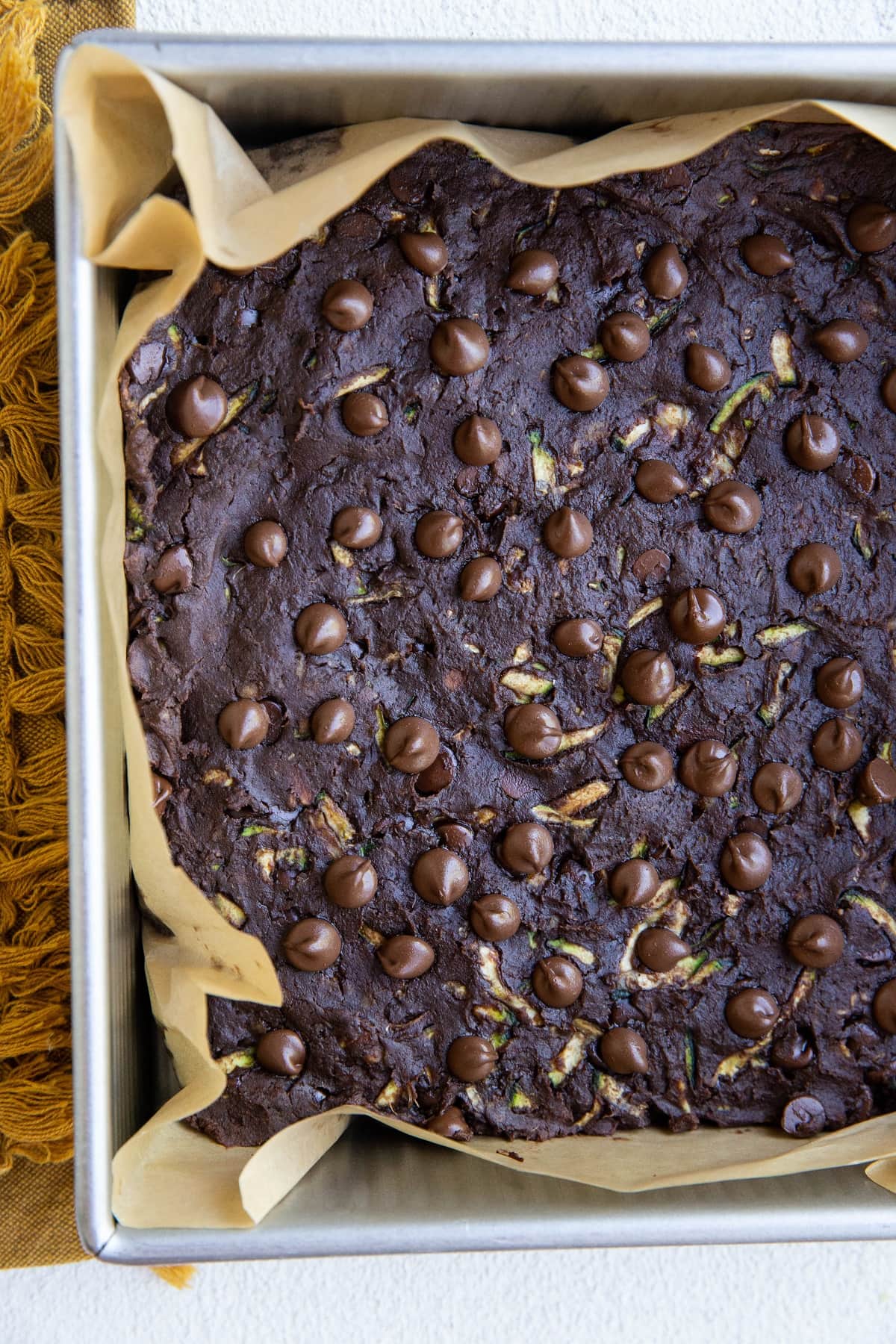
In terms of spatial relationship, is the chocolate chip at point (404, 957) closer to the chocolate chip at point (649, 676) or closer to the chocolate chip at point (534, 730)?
the chocolate chip at point (534, 730)

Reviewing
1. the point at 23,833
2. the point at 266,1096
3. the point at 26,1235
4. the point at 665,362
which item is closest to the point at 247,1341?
the point at 26,1235

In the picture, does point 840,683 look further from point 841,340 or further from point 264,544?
point 264,544

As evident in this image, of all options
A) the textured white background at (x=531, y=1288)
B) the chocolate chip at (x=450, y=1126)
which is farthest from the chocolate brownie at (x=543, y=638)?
the textured white background at (x=531, y=1288)

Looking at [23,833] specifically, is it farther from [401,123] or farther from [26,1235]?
[401,123]

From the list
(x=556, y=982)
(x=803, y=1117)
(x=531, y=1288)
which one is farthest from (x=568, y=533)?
(x=531, y=1288)

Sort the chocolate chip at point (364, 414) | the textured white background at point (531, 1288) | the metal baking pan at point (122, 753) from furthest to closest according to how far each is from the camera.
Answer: the textured white background at point (531, 1288) < the chocolate chip at point (364, 414) < the metal baking pan at point (122, 753)

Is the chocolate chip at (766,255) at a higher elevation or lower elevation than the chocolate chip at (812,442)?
higher
